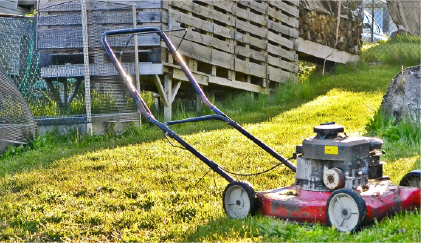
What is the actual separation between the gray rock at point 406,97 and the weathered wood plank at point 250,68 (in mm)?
4398

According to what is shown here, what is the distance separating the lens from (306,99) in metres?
11.1

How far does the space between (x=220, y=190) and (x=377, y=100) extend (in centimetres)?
562

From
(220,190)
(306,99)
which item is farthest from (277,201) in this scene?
(306,99)

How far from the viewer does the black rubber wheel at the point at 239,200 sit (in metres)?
4.21

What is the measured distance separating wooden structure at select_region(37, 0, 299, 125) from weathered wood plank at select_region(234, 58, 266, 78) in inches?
0.7

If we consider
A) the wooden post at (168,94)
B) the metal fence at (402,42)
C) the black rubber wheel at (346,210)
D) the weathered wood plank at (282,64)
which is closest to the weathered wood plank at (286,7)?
the weathered wood plank at (282,64)

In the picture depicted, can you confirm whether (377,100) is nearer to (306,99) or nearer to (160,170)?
(306,99)

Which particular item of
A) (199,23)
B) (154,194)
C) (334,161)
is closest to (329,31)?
(199,23)

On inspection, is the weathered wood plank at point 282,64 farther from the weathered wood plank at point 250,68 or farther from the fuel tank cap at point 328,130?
the fuel tank cap at point 328,130

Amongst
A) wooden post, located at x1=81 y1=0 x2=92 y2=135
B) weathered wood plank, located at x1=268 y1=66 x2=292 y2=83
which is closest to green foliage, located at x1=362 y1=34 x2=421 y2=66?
weathered wood plank, located at x1=268 y1=66 x2=292 y2=83

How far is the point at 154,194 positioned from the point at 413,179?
199 centimetres

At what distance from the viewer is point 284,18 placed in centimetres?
1294

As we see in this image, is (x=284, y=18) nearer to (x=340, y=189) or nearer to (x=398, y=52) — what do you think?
(x=398, y=52)

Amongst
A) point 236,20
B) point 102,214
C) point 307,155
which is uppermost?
point 236,20
